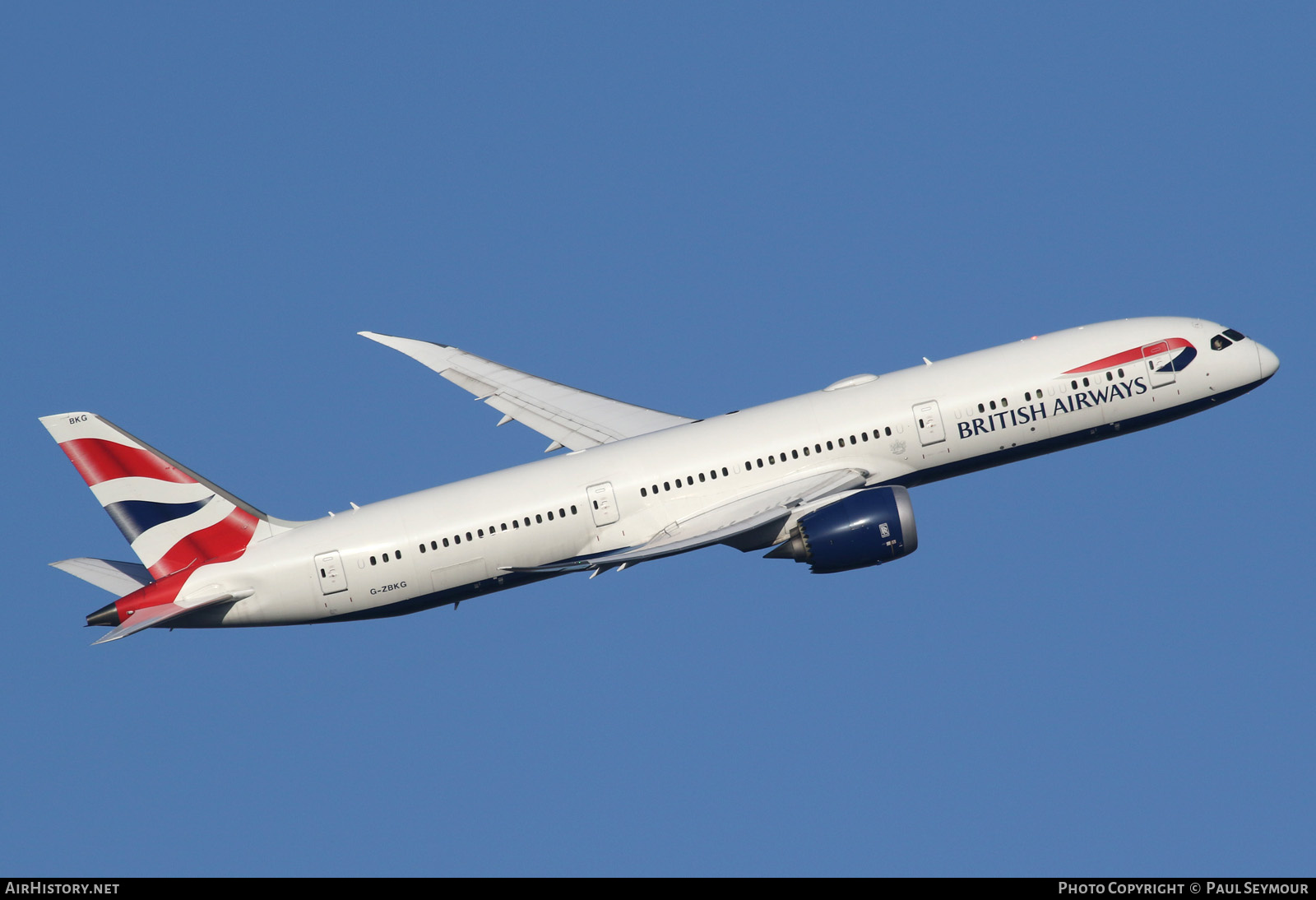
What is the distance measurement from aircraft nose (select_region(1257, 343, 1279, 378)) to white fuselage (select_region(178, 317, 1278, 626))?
1942 mm

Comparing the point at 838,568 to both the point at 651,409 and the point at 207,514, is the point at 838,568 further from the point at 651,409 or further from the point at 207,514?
the point at 207,514

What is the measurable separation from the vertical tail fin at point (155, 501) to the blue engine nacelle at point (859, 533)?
1914 cm

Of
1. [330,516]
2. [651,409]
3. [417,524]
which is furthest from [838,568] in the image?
[330,516]

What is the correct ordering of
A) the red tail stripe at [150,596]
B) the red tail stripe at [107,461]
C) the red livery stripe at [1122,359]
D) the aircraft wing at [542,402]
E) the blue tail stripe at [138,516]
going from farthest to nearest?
the aircraft wing at [542,402] → the red livery stripe at [1122,359] → the blue tail stripe at [138,516] → the red tail stripe at [150,596] → the red tail stripe at [107,461]

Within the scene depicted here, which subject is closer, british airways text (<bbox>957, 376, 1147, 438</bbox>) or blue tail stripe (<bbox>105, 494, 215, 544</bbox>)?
blue tail stripe (<bbox>105, 494, 215, 544</bbox>)

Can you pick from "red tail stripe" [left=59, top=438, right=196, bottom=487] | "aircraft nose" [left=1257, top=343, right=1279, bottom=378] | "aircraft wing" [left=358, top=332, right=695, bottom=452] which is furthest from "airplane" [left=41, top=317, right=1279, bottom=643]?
"aircraft nose" [left=1257, top=343, right=1279, bottom=378]

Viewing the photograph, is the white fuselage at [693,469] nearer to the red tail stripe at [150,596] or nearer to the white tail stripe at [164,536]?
the red tail stripe at [150,596]

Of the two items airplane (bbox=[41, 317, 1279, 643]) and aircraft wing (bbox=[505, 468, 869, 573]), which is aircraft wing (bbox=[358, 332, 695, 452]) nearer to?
airplane (bbox=[41, 317, 1279, 643])

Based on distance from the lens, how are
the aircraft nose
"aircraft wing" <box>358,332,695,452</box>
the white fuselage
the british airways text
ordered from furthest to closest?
"aircraft wing" <box>358,332,695,452</box> → the aircraft nose → the british airways text → the white fuselage

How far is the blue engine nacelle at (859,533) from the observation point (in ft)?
163

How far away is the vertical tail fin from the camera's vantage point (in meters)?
49.9

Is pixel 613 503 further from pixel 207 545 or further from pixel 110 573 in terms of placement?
pixel 110 573

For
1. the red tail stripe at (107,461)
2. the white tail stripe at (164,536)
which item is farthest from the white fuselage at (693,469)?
the red tail stripe at (107,461)

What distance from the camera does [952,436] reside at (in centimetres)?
5241
